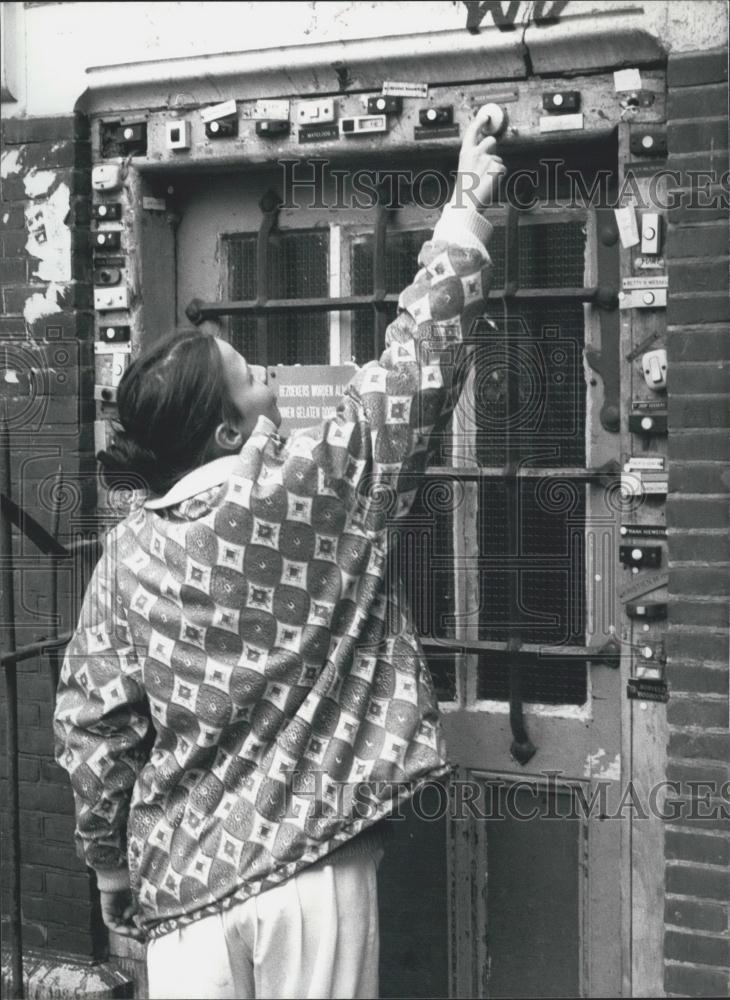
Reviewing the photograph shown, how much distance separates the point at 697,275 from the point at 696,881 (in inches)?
55.3

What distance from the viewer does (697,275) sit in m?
2.88

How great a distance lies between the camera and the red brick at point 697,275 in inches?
112

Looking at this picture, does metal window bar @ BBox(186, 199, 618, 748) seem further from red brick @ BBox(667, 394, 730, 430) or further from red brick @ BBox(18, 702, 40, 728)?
red brick @ BBox(18, 702, 40, 728)

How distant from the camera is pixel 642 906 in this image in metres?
3.21

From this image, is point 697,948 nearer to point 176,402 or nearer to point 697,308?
point 697,308

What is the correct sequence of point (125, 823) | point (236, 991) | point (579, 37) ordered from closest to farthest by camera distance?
point (236, 991) → point (125, 823) → point (579, 37)

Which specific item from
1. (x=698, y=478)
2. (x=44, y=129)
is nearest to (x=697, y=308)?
(x=698, y=478)

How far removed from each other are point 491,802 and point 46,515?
4.99 ft

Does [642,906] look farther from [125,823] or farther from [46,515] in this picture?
[46,515]

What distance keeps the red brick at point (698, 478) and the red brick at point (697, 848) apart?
0.80m

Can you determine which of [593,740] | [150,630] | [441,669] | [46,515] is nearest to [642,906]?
[593,740]

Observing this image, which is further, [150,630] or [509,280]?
[509,280]

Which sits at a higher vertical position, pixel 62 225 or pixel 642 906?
pixel 62 225

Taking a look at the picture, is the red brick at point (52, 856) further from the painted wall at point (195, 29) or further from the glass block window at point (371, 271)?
the painted wall at point (195, 29)
